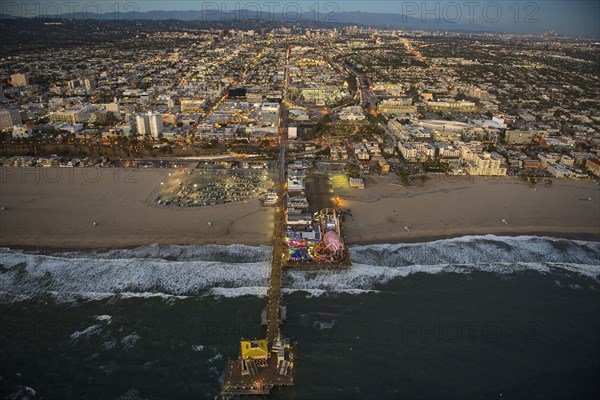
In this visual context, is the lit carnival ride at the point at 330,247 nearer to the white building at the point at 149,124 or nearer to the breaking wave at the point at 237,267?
the breaking wave at the point at 237,267

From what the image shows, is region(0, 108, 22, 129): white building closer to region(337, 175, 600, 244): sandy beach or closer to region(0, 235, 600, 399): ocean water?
region(0, 235, 600, 399): ocean water

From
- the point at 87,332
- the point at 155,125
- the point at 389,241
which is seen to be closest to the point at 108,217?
the point at 87,332

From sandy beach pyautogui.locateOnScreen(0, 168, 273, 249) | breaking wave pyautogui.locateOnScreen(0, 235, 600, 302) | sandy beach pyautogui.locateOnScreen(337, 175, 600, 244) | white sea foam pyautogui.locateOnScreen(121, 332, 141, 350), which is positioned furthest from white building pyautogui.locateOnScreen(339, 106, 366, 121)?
white sea foam pyautogui.locateOnScreen(121, 332, 141, 350)

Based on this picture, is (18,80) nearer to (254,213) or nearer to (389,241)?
(254,213)

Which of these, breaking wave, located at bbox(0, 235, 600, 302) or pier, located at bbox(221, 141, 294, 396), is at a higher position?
breaking wave, located at bbox(0, 235, 600, 302)

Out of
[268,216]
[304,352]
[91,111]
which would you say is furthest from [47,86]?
[304,352]

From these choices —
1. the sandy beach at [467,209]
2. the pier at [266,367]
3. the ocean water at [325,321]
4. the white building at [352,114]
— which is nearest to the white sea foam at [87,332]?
the ocean water at [325,321]
